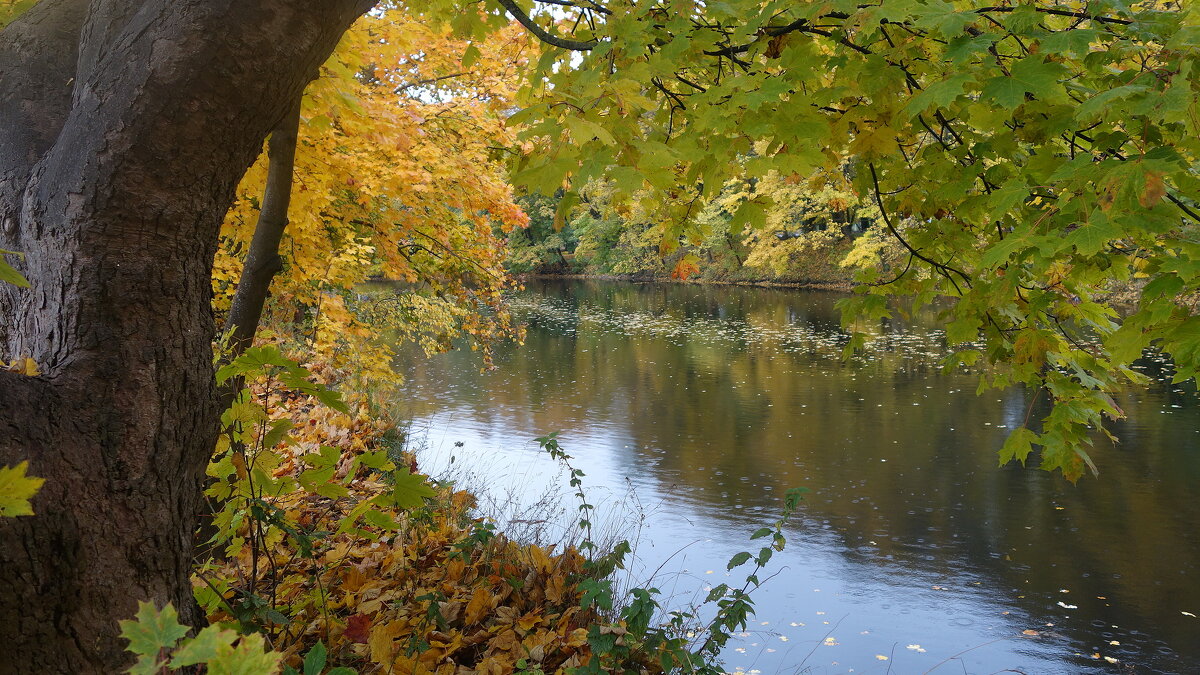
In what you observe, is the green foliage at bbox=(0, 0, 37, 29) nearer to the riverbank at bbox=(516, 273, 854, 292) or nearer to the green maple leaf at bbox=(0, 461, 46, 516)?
the green maple leaf at bbox=(0, 461, 46, 516)

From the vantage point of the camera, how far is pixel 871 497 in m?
8.37

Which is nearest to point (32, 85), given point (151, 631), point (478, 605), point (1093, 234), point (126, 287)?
point (126, 287)

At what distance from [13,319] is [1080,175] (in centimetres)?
267

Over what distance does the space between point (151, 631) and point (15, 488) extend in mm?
297

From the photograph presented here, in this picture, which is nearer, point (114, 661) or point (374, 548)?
point (114, 661)

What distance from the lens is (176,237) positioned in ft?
6.21

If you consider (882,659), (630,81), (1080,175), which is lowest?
(882,659)

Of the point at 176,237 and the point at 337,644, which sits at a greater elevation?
the point at 176,237

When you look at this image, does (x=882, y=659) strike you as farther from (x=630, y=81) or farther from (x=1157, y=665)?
(x=630, y=81)

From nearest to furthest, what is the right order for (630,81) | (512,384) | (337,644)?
(630,81)
(337,644)
(512,384)

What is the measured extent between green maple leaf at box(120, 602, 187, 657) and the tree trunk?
2.05 feet

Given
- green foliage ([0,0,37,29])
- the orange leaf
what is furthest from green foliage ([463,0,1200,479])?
the orange leaf

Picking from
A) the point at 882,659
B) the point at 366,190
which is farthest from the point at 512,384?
the point at 882,659

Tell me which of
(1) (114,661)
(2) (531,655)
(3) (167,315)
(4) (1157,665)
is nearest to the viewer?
(1) (114,661)
